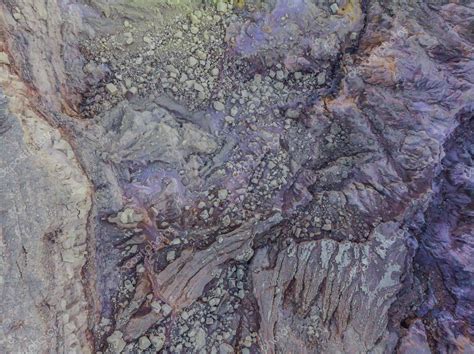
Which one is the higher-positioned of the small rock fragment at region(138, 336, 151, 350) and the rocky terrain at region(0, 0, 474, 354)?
the rocky terrain at region(0, 0, 474, 354)

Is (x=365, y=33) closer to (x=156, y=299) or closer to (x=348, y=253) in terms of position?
(x=348, y=253)

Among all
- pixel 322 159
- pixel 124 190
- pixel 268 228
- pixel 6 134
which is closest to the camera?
pixel 6 134

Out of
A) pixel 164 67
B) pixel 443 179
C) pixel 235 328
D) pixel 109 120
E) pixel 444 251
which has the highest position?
pixel 164 67

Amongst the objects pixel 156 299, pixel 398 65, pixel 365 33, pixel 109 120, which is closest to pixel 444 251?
pixel 398 65

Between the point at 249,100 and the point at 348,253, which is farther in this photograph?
the point at 249,100

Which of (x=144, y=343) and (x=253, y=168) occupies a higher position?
(x=253, y=168)

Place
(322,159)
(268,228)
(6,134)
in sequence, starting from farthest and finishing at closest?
(322,159)
(268,228)
(6,134)

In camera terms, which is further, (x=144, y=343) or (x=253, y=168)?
(x=253, y=168)

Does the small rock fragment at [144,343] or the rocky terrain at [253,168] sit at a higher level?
the rocky terrain at [253,168]
